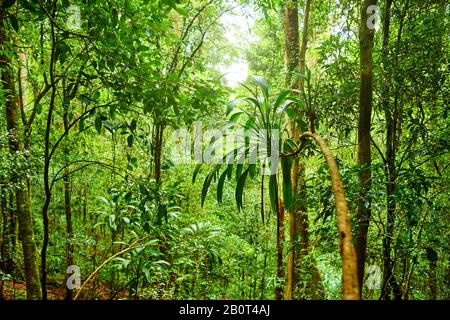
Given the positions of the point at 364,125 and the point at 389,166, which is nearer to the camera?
the point at 364,125

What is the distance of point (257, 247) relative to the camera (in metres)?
6.39

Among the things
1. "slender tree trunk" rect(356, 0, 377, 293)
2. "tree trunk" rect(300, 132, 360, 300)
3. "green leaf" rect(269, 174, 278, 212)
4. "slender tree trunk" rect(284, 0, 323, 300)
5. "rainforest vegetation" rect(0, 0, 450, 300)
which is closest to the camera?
"tree trunk" rect(300, 132, 360, 300)

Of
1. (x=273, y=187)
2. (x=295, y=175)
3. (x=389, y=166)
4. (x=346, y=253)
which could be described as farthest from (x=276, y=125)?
(x=295, y=175)

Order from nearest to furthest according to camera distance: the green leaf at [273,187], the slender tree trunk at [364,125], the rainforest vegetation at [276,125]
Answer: the green leaf at [273,187] → the rainforest vegetation at [276,125] → the slender tree trunk at [364,125]

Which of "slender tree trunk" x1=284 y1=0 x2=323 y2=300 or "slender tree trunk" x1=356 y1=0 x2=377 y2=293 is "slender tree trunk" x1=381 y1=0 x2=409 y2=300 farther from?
"slender tree trunk" x1=284 y1=0 x2=323 y2=300

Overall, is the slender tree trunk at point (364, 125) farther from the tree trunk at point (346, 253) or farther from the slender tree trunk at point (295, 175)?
the slender tree trunk at point (295, 175)

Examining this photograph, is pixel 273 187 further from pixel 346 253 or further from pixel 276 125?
pixel 346 253

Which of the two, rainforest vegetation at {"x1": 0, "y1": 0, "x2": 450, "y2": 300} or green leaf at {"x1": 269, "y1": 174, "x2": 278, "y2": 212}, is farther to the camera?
rainforest vegetation at {"x1": 0, "y1": 0, "x2": 450, "y2": 300}

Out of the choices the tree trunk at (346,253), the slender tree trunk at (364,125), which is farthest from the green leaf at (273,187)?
the slender tree trunk at (364,125)

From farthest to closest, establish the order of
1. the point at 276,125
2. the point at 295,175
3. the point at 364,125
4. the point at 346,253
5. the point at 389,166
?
the point at 295,175 < the point at 389,166 < the point at 364,125 < the point at 276,125 < the point at 346,253

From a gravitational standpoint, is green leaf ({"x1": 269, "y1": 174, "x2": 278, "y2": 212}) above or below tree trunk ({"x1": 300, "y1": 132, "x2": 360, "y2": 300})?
above

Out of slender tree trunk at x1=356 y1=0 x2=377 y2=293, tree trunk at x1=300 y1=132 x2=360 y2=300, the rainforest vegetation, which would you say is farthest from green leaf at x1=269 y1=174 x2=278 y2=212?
slender tree trunk at x1=356 y1=0 x2=377 y2=293
